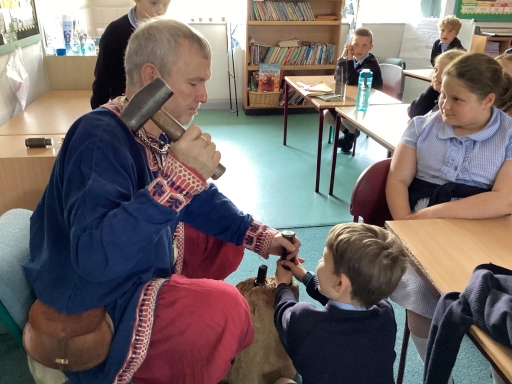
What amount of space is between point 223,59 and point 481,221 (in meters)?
4.45

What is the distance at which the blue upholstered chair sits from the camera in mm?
1102

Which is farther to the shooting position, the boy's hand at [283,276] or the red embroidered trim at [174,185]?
the boy's hand at [283,276]

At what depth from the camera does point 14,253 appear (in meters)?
1.17

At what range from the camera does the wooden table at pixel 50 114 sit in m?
2.19

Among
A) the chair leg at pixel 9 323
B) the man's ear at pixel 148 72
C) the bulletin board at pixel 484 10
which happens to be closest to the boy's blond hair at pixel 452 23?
the bulletin board at pixel 484 10

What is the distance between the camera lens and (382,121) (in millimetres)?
2543

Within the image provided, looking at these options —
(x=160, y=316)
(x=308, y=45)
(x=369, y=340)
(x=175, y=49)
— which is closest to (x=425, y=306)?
(x=369, y=340)

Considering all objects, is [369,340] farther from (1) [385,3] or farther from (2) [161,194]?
(1) [385,3]

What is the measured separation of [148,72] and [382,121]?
178 centimetres

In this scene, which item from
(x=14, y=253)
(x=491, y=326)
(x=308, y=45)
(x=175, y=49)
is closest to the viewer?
(x=491, y=326)

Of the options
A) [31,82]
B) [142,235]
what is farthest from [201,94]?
[31,82]

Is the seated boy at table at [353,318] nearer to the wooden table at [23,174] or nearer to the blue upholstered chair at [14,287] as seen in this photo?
the blue upholstered chair at [14,287]

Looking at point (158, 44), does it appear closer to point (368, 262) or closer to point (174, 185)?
point (174, 185)

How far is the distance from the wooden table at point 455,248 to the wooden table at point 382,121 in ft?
2.88
